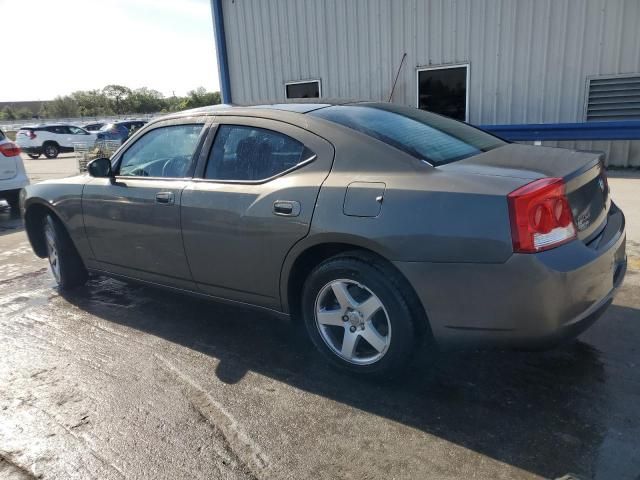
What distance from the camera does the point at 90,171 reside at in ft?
13.1

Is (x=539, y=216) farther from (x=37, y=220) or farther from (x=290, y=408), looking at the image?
(x=37, y=220)

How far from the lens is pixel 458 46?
962 centimetres

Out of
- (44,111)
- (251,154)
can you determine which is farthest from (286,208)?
(44,111)

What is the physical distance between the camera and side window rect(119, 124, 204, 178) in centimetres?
358

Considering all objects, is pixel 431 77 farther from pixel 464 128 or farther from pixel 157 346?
pixel 157 346

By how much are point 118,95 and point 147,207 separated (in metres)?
94.4

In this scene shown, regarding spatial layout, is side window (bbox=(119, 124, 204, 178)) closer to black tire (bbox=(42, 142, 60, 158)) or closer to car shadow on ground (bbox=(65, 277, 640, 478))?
car shadow on ground (bbox=(65, 277, 640, 478))

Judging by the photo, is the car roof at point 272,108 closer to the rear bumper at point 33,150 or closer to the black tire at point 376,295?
the black tire at point 376,295

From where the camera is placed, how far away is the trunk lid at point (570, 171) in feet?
8.25

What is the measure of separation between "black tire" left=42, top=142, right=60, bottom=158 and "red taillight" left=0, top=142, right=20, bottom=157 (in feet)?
56.1

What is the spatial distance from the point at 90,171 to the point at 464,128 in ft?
9.17

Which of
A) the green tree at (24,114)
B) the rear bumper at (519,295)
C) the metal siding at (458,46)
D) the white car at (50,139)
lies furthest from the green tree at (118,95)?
the rear bumper at (519,295)

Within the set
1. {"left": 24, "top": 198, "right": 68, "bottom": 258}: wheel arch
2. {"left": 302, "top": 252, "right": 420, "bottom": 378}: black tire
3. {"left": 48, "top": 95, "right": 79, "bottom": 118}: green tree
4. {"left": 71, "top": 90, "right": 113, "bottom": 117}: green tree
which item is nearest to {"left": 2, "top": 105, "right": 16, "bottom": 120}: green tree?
{"left": 48, "top": 95, "right": 79, "bottom": 118}: green tree

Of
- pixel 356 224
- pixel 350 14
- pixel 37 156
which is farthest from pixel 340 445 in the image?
pixel 37 156
